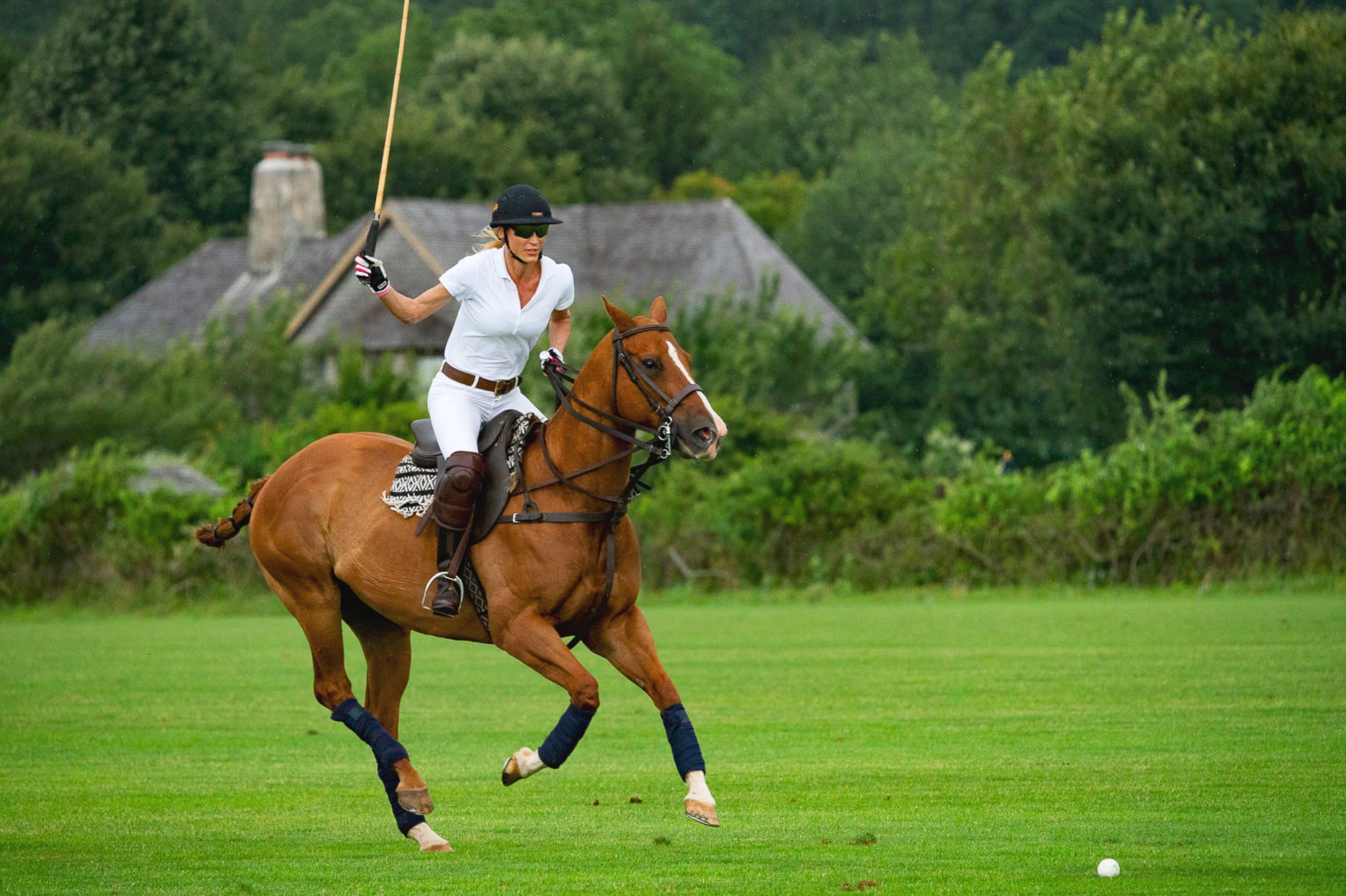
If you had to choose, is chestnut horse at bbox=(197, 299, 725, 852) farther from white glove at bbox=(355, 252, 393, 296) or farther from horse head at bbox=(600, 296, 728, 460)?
white glove at bbox=(355, 252, 393, 296)

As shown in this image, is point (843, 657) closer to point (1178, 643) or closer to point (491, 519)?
point (1178, 643)

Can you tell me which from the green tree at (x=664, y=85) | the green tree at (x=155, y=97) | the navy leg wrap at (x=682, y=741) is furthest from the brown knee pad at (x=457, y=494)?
the green tree at (x=664, y=85)

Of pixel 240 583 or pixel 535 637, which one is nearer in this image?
pixel 535 637

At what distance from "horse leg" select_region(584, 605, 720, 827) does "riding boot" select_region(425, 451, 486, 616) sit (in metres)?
0.73

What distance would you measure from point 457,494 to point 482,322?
0.94 meters

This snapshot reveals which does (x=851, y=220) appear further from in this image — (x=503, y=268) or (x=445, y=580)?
(x=445, y=580)

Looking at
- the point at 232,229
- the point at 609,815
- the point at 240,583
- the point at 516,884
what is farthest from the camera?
the point at 232,229

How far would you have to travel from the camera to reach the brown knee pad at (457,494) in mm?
8984

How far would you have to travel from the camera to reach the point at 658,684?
8.66m

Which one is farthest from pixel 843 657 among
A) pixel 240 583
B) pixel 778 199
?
pixel 778 199

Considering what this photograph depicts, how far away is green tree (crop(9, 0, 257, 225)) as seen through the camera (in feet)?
216

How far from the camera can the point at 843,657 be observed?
1905cm

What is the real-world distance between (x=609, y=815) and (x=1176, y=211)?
30.4m

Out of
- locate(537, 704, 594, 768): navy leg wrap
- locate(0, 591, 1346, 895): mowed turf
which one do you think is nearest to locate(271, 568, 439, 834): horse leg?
locate(0, 591, 1346, 895): mowed turf
